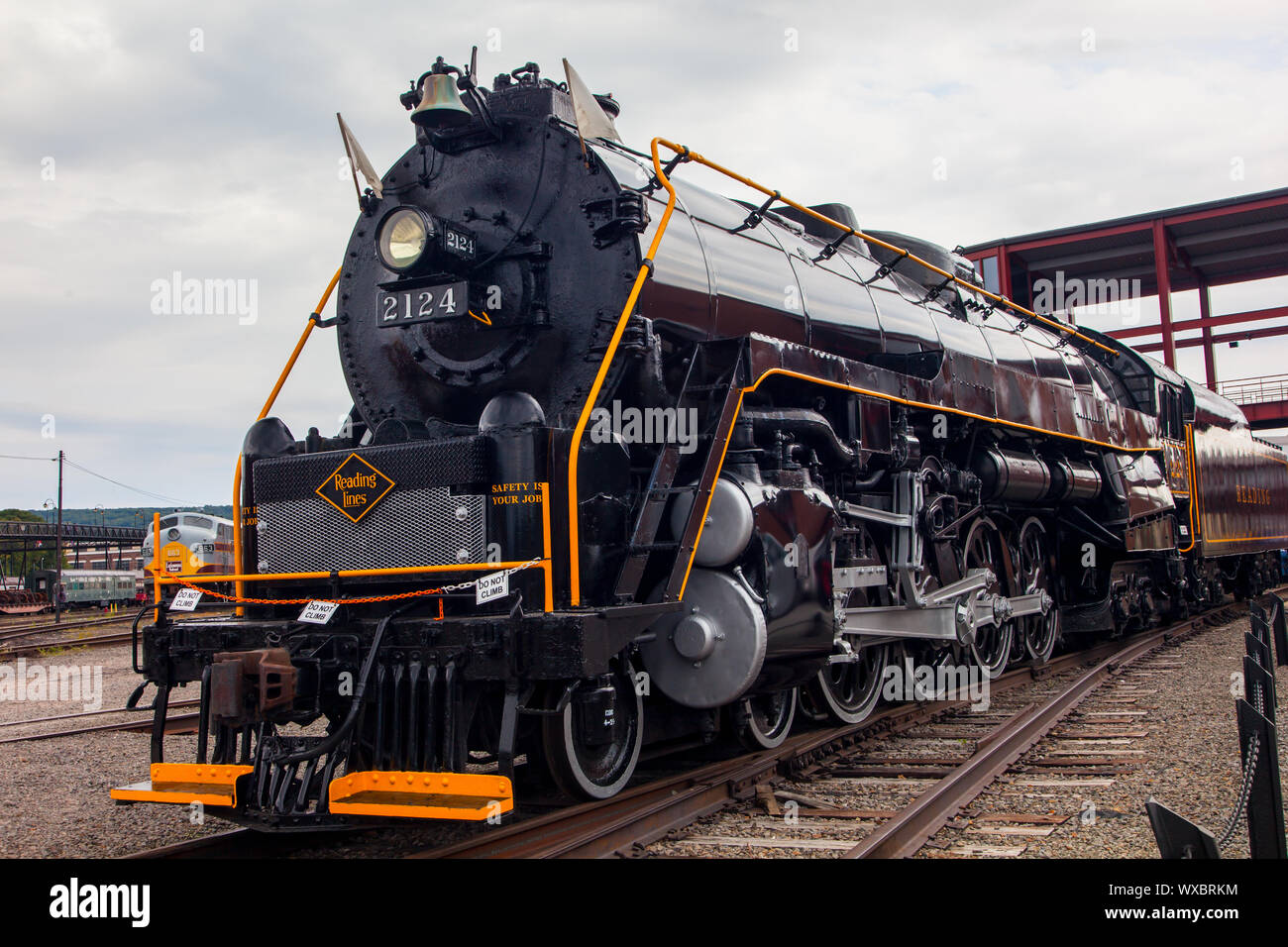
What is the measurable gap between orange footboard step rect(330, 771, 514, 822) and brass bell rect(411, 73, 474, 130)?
3.54 meters

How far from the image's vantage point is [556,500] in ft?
16.2

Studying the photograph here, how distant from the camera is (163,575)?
5.82m

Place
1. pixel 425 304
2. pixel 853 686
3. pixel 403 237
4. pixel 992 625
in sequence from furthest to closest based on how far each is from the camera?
pixel 992 625 → pixel 853 686 → pixel 425 304 → pixel 403 237

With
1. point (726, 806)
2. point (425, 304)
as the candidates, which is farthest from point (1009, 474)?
point (425, 304)

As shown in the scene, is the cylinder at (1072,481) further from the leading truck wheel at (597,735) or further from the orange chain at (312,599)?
the orange chain at (312,599)

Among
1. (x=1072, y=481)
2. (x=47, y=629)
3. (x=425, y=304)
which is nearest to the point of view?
(x=425, y=304)

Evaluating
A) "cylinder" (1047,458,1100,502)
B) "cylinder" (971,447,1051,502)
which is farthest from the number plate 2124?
"cylinder" (1047,458,1100,502)

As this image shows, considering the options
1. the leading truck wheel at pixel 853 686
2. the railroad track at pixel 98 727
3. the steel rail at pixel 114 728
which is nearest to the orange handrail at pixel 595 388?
the leading truck wheel at pixel 853 686

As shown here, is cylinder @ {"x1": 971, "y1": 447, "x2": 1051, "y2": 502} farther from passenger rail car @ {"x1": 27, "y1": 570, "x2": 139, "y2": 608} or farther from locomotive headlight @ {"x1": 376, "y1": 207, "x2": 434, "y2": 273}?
passenger rail car @ {"x1": 27, "y1": 570, "x2": 139, "y2": 608}

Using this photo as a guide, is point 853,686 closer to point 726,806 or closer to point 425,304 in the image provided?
point 726,806

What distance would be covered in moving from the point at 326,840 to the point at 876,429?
13.7 ft

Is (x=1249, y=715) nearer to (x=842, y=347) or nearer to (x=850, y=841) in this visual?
(x=850, y=841)

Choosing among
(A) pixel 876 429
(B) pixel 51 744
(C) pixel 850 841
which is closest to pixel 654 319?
(A) pixel 876 429

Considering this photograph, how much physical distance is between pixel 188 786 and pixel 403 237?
9.53ft
